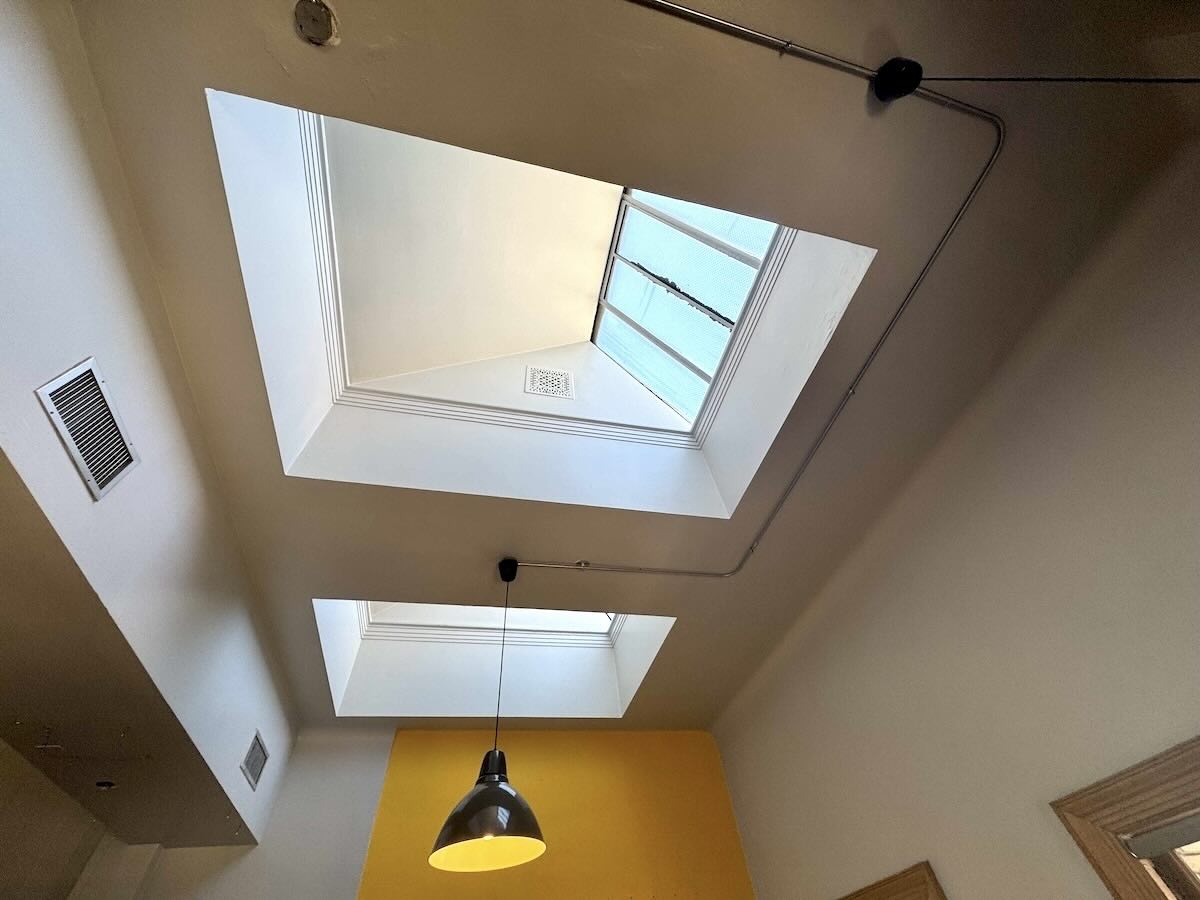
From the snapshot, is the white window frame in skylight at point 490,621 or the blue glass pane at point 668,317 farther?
the white window frame in skylight at point 490,621

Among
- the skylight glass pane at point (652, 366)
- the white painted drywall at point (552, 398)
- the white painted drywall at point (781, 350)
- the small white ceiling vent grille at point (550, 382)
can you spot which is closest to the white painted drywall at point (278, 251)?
the white painted drywall at point (552, 398)

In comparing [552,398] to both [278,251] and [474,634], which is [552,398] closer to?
[278,251]

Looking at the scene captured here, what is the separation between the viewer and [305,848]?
3055mm

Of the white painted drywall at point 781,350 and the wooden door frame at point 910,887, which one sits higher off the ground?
the white painted drywall at point 781,350

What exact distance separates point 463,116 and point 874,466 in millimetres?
1891

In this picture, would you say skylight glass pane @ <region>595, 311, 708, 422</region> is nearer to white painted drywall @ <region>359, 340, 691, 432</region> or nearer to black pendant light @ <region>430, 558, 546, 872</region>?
white painted drywall @ <region>359, 340, 691, 432</region>

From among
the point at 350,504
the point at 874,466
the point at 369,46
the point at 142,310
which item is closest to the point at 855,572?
the point at 874,466

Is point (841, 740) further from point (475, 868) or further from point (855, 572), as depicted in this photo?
point (475, 868)

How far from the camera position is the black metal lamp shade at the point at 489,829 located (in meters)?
1.98

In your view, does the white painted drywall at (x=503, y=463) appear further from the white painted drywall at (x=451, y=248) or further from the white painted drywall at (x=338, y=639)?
the white painted drywall at (x=338, y=639)

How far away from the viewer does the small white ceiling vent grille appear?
280cm

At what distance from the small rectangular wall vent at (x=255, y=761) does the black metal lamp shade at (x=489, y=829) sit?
3.88 feet

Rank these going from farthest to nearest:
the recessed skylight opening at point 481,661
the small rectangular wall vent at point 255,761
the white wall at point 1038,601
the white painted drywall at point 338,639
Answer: the recessed skylight opening at point 481,661 < the white painted drywall at point 338,639 < the small rectangular wall vent at point 255,761 < the white wall at point 1038,601

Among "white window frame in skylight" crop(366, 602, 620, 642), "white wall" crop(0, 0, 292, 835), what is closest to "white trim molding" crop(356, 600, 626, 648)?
"white window frame in skylight" crop(366, 602, 620, 642)
